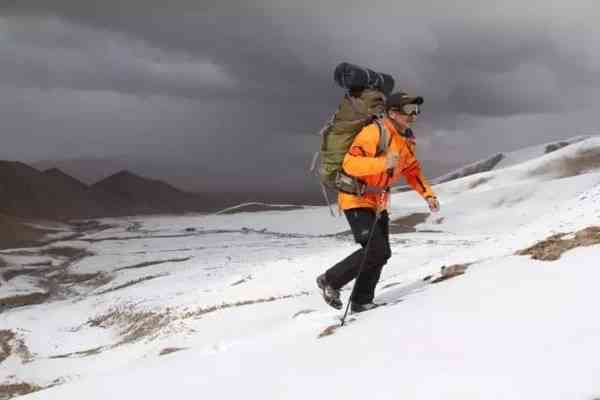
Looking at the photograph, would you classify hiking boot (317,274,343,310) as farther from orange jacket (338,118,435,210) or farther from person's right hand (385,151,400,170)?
person's right hand (385,151,400,170)

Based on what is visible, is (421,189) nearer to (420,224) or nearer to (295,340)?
(295,340)

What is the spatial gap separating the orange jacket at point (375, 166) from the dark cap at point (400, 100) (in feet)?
0.71

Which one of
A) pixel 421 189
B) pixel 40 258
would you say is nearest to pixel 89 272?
pixel 40 258

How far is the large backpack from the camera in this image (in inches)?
276

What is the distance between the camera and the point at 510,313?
4312 mm

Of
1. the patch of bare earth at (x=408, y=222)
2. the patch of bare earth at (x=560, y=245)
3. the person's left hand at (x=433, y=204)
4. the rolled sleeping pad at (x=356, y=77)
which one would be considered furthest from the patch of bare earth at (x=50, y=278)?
the patch of bare earth at (x=560, y=245)

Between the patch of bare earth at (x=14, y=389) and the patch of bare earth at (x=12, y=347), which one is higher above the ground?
the patch of bare earth at (x=14, y=389)

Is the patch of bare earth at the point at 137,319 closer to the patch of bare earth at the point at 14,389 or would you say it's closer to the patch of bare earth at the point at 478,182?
the patch of bare earth at the point at 14,389

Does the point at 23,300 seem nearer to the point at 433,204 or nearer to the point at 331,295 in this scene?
the point at 331,295

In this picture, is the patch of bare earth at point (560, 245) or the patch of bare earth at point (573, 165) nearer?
the patch of bare earth at point (560, 245)

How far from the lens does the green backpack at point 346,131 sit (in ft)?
23.0

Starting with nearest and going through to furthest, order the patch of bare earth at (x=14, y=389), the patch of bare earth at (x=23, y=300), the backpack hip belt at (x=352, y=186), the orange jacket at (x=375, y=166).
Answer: the orange jacket at (x=375, y=166)
the backpack hip belt at (x=352, y=186)
the patch of bare earth at (x=14, y=389)
the patch of bare earth at (x=23, y=300)

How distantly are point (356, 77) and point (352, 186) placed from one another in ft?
4.66

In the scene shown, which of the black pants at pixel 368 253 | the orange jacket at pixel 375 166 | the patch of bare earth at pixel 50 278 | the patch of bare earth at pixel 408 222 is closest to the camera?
the orange jacket at pixel 375 166
